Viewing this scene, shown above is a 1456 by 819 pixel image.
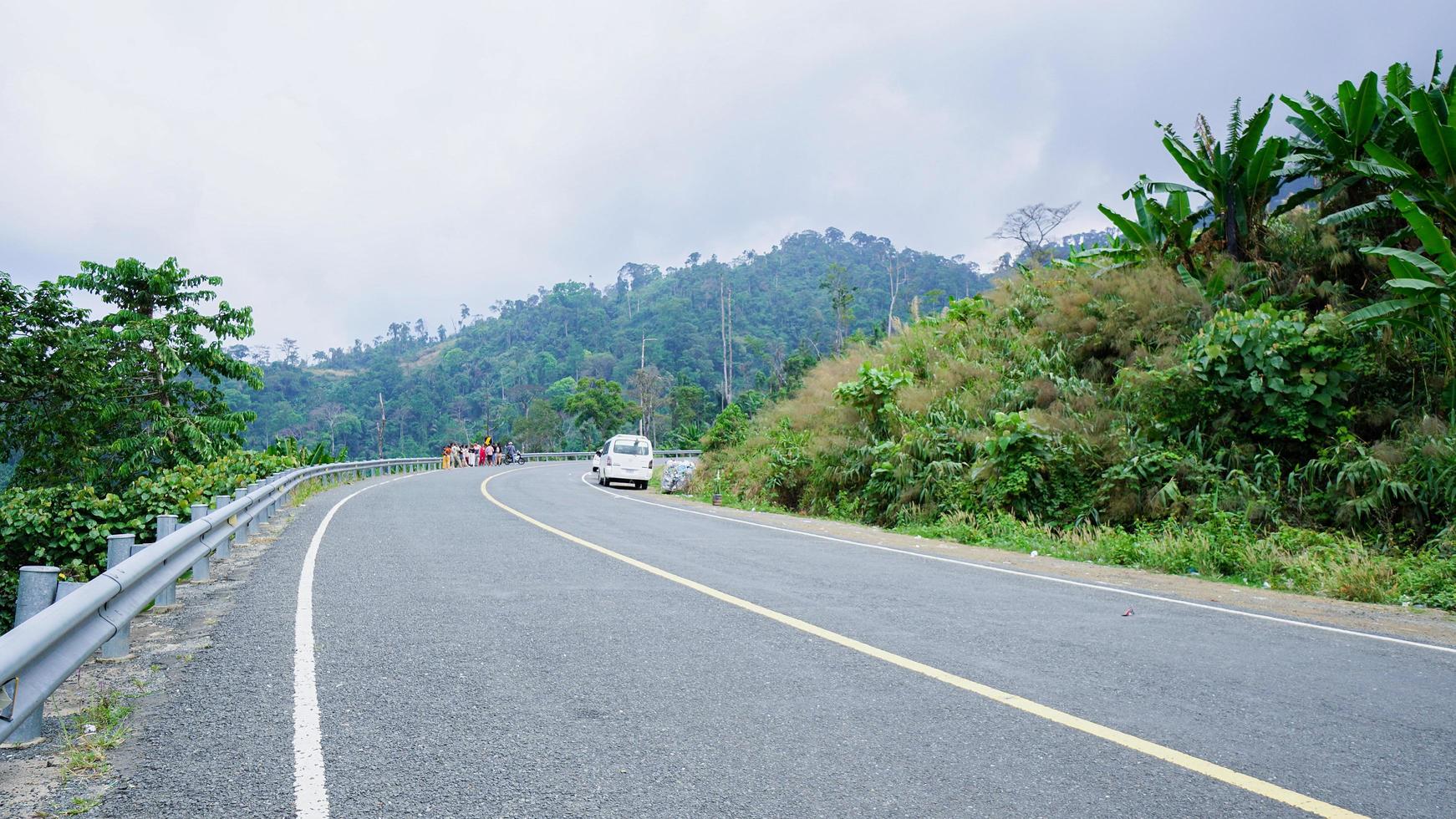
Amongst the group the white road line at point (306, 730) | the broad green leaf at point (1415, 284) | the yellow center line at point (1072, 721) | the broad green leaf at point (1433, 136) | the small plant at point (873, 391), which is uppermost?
the broad green leaf at point (1433, 136)

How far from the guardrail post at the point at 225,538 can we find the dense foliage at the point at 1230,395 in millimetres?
10133

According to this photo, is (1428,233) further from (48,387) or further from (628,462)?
(48,387)

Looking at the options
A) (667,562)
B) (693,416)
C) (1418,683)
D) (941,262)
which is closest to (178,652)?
(667,562)

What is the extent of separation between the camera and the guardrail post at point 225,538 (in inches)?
364

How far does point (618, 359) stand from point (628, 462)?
82294mm

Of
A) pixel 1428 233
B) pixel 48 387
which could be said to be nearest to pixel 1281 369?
pixel 1428 233

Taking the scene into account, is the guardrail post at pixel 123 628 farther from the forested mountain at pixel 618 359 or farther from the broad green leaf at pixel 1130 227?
the forested mountain at pixel 618 359

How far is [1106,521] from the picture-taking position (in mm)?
13430

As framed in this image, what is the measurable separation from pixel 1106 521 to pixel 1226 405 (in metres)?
2.52

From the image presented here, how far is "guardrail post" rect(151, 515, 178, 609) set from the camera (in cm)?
643

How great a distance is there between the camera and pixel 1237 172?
16.4 meters

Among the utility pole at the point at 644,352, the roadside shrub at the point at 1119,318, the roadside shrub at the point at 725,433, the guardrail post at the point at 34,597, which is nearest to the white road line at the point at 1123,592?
the roadside shrub at the point at 1119,318

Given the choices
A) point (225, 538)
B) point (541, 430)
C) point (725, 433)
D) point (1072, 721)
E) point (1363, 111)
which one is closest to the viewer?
point (1072, 721)

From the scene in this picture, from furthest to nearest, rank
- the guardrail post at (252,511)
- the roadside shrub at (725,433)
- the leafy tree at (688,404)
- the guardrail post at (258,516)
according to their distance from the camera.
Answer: the leafy tree at (688,404) < the roadside shrub at (725,433) < the guardrail post at (258,516) < the guardrail post at (252,511)
